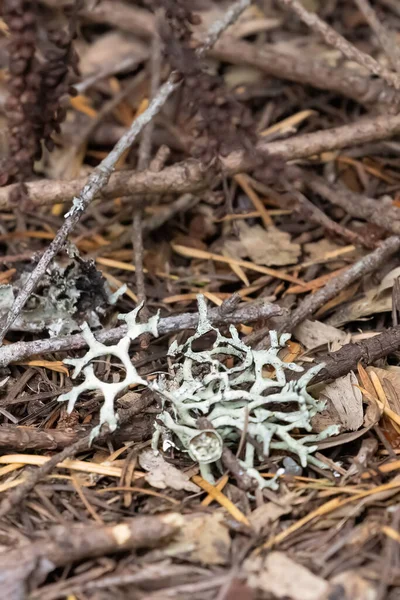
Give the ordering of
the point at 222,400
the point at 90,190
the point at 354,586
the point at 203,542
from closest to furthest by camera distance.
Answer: the point at 354,586, the point at 203,542, the point at 222,400, the point at 90,190

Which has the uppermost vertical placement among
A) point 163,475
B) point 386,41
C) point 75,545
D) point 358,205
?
point 386,41

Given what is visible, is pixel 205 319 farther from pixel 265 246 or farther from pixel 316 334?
pixel 265 246

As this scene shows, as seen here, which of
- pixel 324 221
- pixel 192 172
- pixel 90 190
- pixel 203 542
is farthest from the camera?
pixel 324 221

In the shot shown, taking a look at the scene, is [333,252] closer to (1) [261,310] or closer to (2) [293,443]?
(1) [261,310]

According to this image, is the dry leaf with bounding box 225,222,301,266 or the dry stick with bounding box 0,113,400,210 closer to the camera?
the dry stick with bounding box 0,113,400,210

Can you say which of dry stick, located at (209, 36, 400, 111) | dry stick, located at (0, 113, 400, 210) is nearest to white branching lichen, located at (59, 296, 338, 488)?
dry stick, located at (0, 113, 400, 210)

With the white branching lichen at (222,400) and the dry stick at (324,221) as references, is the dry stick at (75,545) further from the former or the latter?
the dry stick at (324,221)

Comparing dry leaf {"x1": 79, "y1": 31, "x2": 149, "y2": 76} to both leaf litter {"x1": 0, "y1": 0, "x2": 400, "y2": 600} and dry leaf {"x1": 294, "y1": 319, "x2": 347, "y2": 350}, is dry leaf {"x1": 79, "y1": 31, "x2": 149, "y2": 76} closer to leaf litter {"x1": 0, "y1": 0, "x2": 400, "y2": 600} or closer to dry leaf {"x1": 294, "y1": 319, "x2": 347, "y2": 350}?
leaf litter {"x1": 0, "y1": 0, "x2": 400, "y2": 600}

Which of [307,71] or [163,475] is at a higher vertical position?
[307,71]

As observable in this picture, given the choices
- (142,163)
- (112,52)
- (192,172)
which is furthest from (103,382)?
A: (112,52)
